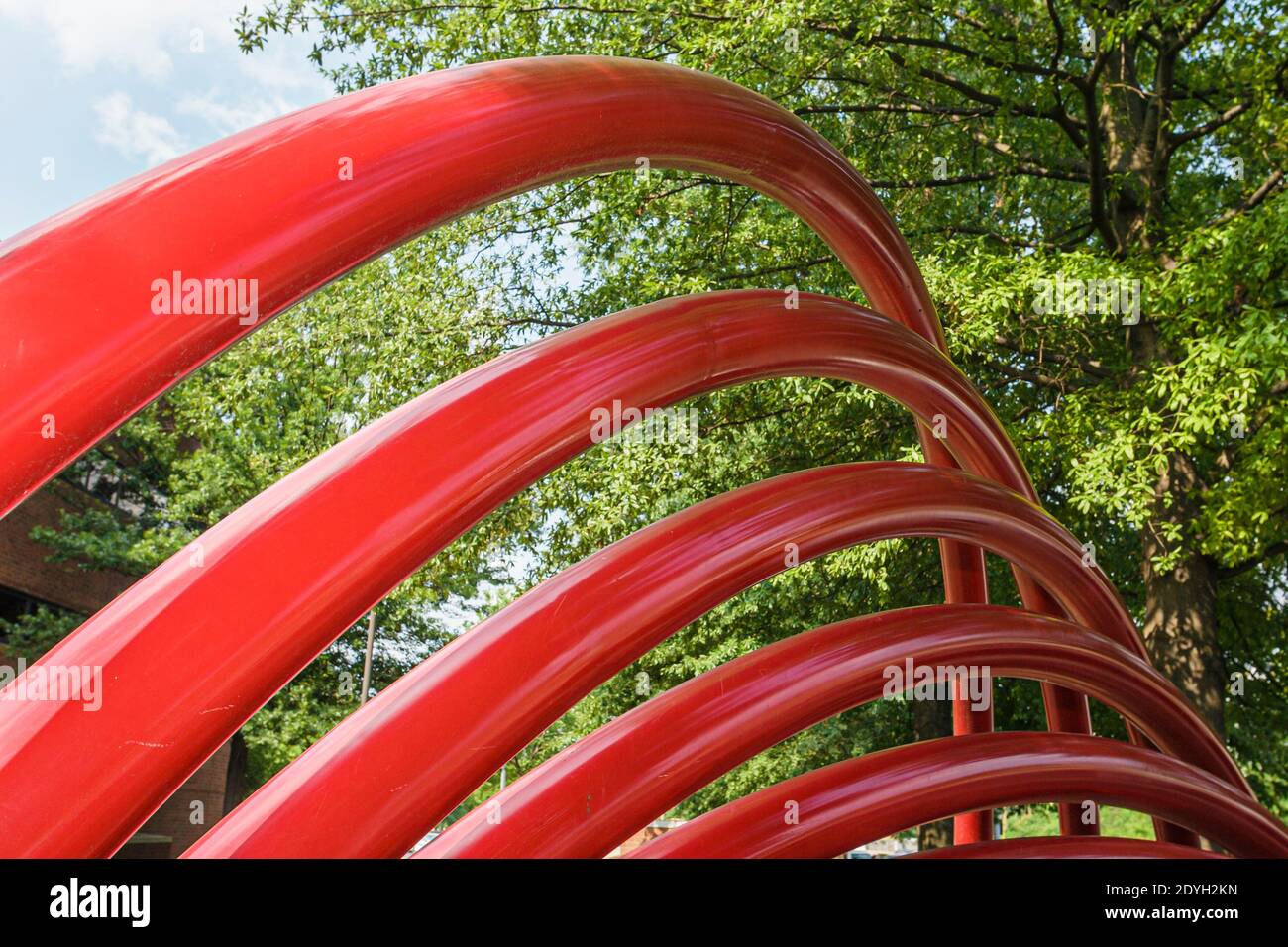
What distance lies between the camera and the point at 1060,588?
443 cm

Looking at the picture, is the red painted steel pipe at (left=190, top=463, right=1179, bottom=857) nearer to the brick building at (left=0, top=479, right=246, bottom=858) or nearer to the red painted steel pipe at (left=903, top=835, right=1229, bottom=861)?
the red painted steel pipe at (left=903, top=835, right=1229, bottom=861)

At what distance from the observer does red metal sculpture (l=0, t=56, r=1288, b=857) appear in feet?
5.33

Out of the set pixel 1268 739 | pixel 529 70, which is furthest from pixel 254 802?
pixel 1268 739

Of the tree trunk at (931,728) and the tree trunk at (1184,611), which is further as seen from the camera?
the tree trunk at (931,728)

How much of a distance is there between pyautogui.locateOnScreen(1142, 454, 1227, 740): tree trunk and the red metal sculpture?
713 cm

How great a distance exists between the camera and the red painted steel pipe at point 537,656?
200cm

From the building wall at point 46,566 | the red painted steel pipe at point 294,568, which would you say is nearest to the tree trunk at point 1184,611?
the red painted steel pipe at point 294,568

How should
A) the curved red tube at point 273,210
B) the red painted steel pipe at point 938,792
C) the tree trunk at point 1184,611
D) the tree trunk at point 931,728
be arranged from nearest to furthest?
the curved red tube at point 273,210, the red painted steel pipe at point 938,792, the tree trunk at point 1184,611, the tree trunk at point 931,728

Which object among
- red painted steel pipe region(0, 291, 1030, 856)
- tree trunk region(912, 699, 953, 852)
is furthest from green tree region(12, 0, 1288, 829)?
red painted steel pipe region(0, 291, 1030, 856)

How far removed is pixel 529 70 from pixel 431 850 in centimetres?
169

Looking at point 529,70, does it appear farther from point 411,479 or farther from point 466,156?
point 411,479

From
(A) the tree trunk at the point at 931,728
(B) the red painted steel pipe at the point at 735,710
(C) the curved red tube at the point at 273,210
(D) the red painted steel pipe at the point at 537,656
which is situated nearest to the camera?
(C) the curved red tube at the point at 273,210

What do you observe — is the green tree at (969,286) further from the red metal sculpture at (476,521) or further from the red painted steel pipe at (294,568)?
the red painted steel pipe at (294,568)

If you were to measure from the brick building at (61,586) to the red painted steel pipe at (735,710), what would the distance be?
67.5 ft
